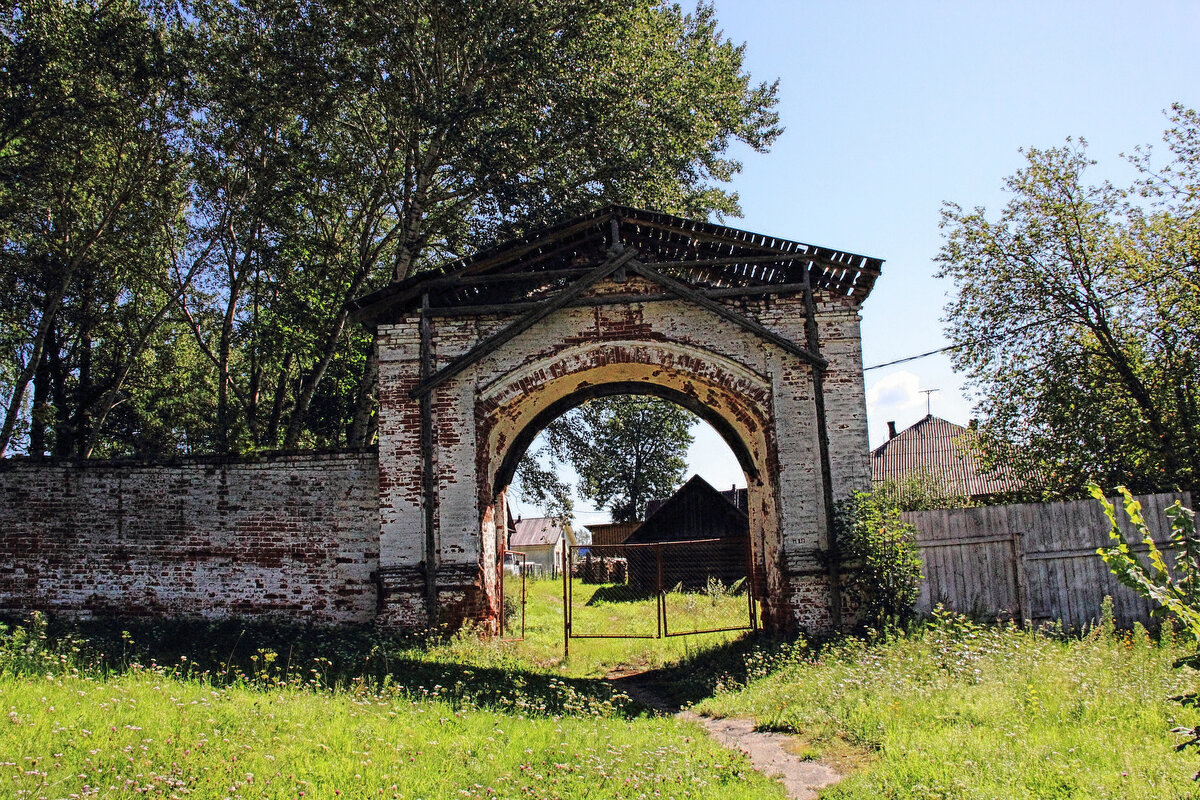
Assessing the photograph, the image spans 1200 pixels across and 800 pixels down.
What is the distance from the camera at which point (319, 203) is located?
16.8 metres

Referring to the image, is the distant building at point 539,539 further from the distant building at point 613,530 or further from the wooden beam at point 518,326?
the wooden beam at point 518,326

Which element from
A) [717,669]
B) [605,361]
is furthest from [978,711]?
[605,361]

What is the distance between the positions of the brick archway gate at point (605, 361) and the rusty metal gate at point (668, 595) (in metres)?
1.39

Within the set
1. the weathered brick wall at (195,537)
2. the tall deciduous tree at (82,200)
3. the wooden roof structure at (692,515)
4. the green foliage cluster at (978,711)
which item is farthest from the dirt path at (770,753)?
the wooden roof structure at (692,515)

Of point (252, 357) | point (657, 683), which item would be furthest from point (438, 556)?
point (252, 357)

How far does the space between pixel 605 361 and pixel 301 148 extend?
8.20 m

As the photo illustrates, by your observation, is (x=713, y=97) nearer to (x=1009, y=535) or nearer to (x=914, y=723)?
(x=1009, y=535)

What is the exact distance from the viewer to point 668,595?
852 inches

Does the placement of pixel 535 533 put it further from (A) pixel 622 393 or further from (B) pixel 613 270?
(B) pixel 613 270

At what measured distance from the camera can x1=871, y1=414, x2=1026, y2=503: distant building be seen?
2756 centimetres

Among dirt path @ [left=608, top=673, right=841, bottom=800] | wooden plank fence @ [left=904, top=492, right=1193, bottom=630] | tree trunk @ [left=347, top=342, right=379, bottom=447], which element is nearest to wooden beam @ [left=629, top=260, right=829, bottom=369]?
wooden plank fence @ [left=904, top=492, right=1193, bottom=630]

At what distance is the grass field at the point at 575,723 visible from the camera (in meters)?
4.91

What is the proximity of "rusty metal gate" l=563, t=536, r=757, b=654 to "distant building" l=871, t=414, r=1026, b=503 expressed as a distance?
7.11 metres

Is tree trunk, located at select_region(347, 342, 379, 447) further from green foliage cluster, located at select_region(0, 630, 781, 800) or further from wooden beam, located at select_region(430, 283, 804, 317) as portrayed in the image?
green foliage cluster, located at select_region(0, 630, 781, 800)
